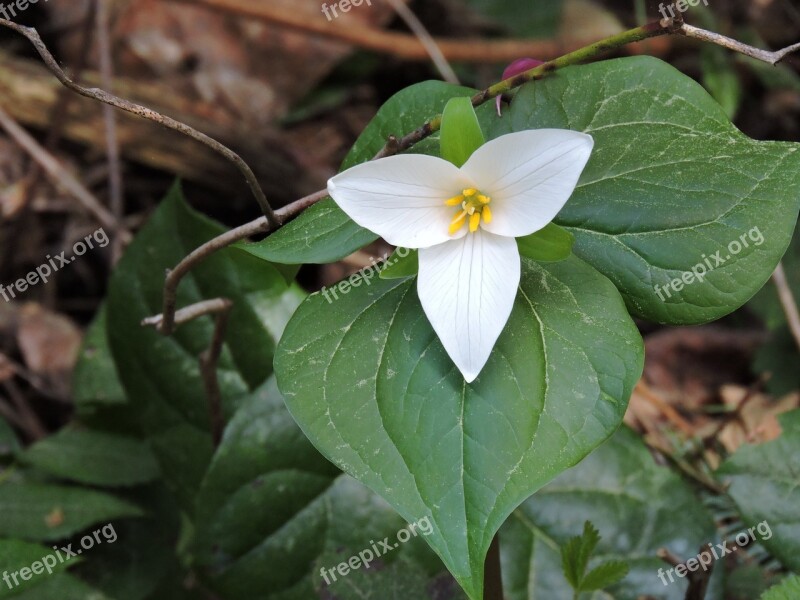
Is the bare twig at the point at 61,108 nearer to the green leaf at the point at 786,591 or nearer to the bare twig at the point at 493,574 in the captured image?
the bare twig at the point at 493,574

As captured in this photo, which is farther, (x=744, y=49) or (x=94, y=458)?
(x=94, y=458)

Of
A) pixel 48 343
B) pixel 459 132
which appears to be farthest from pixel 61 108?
pixel 459 132

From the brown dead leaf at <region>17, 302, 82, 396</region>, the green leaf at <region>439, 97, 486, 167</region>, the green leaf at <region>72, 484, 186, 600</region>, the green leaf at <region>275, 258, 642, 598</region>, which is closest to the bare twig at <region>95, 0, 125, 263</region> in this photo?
the brown dead leaf at <region>17, 302, 82, 396</region>

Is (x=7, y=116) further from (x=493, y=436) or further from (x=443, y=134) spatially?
(x=493, y=436)

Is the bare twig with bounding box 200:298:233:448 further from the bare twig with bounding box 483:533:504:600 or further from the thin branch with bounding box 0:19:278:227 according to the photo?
the bare twig with bounding box 483:533:504:600

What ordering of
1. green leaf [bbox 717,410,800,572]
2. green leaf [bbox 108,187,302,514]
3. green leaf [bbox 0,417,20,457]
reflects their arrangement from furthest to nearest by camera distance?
green leaf [bbox 0,417,20,457] < green leaf [bbox 108,187,302,514] < green leaf [bbox 717,410,800,572]

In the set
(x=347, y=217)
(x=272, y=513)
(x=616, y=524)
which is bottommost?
(x=616, y=524)

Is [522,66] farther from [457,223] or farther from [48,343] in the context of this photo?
[48,343]
